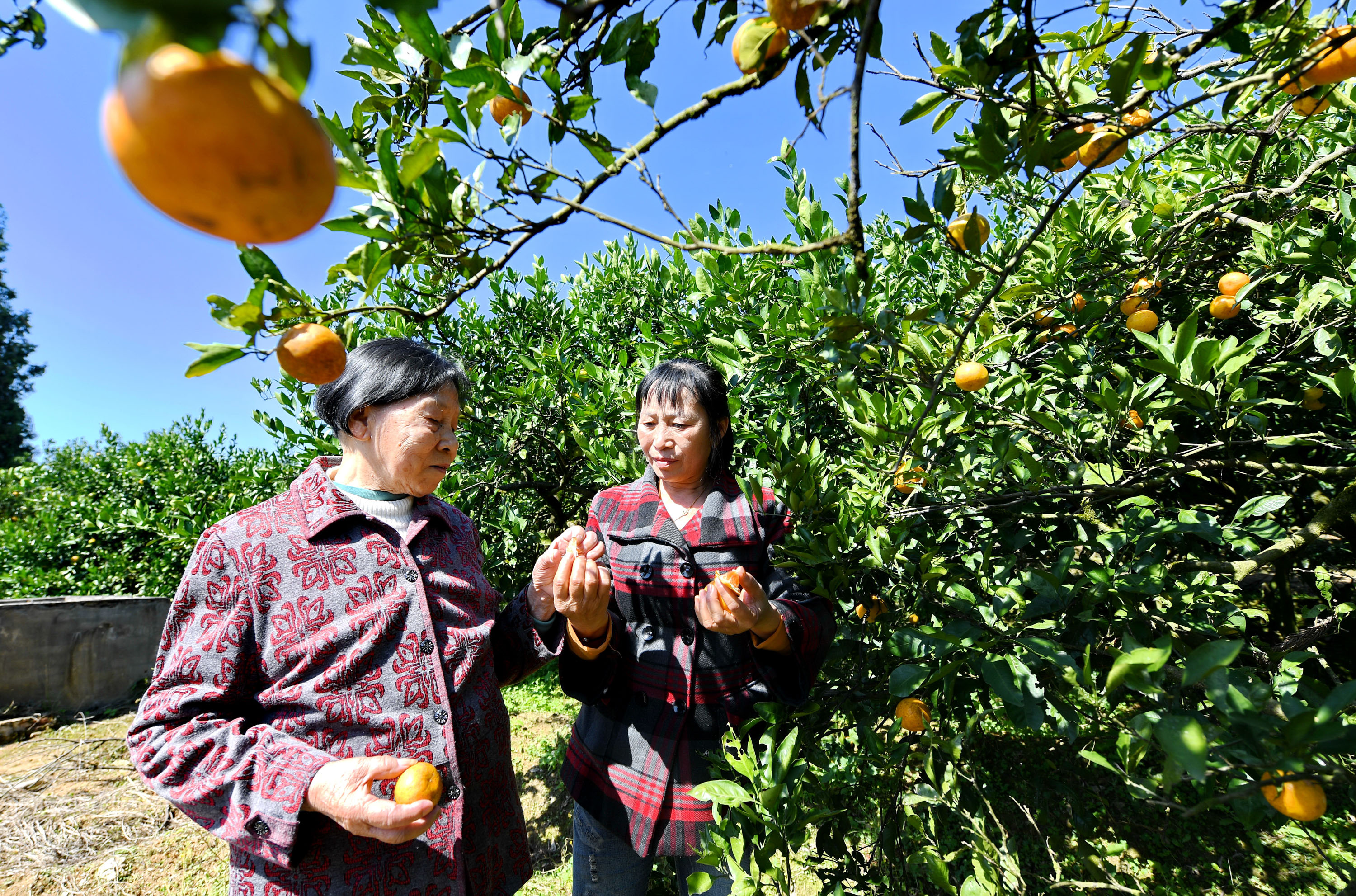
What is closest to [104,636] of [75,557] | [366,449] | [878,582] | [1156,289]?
[75,557]

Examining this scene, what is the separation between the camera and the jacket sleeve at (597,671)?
146 centimetres

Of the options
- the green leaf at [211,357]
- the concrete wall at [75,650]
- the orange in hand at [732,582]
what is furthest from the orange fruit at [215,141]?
the concrete wall at [75,650]

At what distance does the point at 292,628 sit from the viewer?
1143 millimetres

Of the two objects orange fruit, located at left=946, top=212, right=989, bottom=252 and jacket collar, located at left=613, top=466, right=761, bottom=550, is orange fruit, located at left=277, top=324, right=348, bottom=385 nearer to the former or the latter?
jacket collar, located at left=613, top=466, right=761, bottom=550

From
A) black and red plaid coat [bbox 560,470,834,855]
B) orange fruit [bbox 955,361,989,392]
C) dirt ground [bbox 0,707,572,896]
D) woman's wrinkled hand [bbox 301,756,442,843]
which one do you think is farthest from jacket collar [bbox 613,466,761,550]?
dirt ground [bbox 0,707,572,896]

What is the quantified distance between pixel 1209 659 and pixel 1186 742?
0.09 m

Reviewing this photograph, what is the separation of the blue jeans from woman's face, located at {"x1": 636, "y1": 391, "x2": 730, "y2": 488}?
2.75 ft

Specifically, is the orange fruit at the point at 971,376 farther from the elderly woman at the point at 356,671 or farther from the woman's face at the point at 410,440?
the woman's face at the point at 410,440

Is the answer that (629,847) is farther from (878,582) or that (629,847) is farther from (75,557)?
(75,557)

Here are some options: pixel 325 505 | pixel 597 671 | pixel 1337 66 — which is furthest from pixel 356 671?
pixel 1337 66

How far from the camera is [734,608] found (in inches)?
47.9

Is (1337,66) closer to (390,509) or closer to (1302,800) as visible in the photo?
(1302,800)

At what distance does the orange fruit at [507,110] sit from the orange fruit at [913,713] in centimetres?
129

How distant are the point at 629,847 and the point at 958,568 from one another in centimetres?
102
